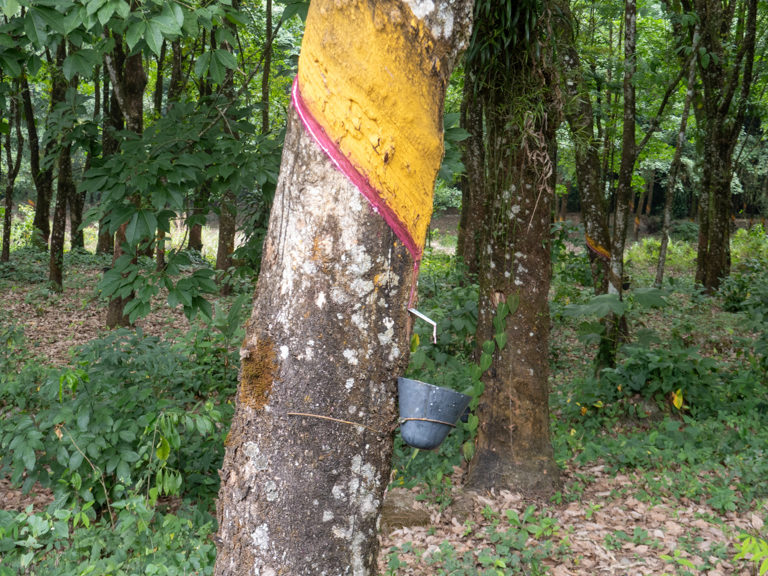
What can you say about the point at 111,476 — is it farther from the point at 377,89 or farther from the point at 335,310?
the point at 377,89

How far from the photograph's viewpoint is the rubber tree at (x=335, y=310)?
4.34 ft

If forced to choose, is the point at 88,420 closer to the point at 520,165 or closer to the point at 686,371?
the point at 520,165

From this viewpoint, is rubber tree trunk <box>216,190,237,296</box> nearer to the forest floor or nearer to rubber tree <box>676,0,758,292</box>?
the forest floor

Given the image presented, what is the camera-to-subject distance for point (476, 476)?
4203 millimetres

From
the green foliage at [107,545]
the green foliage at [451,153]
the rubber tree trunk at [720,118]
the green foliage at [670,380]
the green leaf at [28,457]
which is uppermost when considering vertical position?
the rubber tree trunk at [720,118]

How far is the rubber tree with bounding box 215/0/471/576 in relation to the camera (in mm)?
1324

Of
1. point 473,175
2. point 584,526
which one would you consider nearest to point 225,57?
point 584,526

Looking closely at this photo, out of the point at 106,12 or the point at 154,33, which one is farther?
the point at 154,33

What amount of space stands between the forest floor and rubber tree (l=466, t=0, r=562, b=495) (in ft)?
0.89

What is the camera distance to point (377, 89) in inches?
52.7

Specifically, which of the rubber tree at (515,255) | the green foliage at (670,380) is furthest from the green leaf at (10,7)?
the green foliage at (670,380)

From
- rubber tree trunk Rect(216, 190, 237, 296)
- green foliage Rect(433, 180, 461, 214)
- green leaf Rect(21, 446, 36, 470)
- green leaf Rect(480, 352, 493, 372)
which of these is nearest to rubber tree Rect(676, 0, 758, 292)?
green leaf Rect(480, 352, 493, 372)

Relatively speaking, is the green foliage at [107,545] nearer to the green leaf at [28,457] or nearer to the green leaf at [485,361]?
the green leaf at [28,457]

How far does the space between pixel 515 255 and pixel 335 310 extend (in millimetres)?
2929
